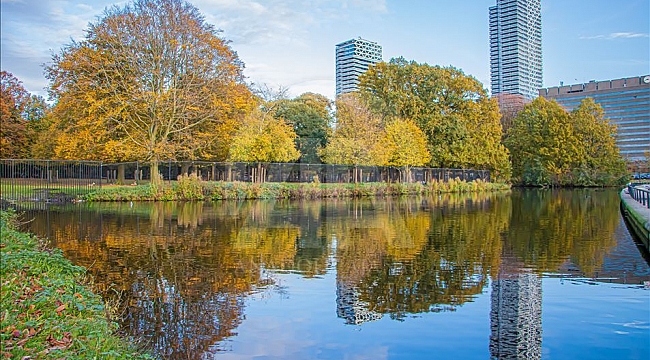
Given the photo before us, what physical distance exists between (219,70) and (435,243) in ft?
74.8

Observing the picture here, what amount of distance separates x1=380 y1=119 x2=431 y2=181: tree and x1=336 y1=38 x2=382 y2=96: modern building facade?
89418 mm

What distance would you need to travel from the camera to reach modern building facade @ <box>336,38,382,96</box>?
443 ft

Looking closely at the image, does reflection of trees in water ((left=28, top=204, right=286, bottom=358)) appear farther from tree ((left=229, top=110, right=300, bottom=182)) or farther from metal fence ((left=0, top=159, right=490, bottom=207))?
tree ((left=229, top=110, right=300, bottom=182))

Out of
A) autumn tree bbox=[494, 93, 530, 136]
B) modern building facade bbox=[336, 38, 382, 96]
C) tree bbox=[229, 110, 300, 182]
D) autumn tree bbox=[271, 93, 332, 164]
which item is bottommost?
tree bbox=[229, 110, 300, 182]

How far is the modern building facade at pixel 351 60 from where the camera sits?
135 m

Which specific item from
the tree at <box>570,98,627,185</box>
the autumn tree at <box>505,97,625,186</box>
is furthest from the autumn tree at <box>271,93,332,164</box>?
the tree at <box>570,98,627,185</box>

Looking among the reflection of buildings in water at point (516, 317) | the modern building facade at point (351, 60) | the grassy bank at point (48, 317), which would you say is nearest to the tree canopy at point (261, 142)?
the reflection of buildings in water at point (516, 317)

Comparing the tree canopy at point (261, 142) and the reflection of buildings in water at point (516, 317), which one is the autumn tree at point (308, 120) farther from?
the reflection of buildings in water at point (516, 317)

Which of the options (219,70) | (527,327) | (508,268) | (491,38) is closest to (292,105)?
(219,70)

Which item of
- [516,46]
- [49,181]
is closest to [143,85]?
[49,181]

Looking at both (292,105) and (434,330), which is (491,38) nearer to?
(292,105)

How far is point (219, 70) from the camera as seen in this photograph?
108ft

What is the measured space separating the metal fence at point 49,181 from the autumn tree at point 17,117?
1213 cm

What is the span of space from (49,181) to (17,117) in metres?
20.5
